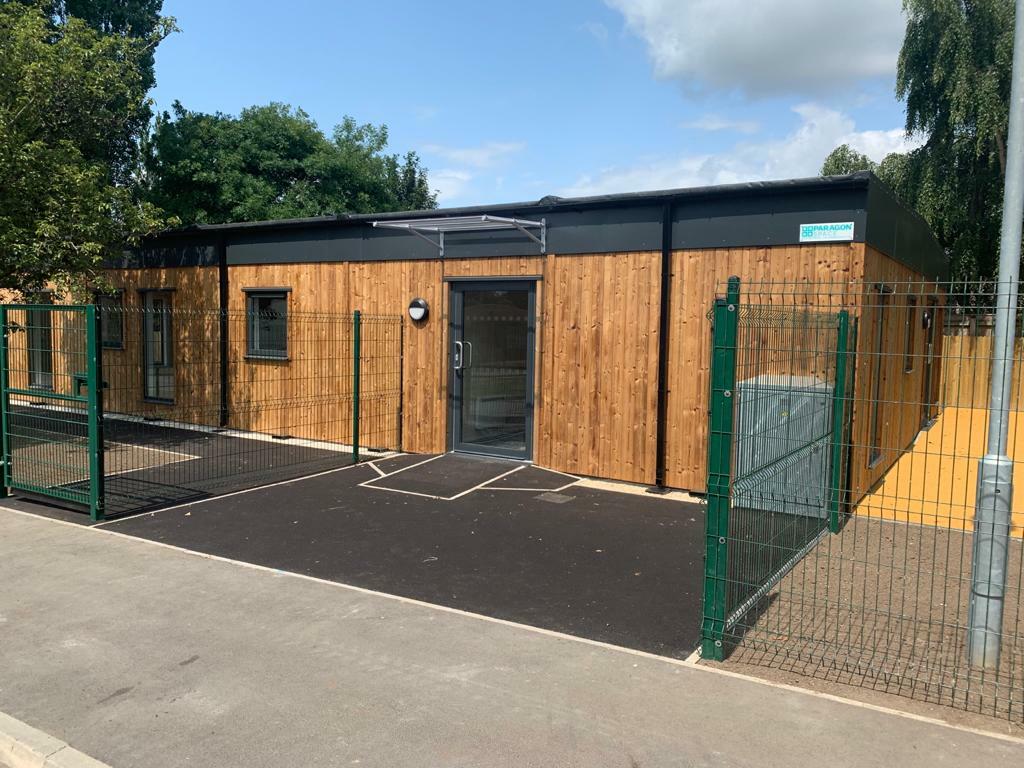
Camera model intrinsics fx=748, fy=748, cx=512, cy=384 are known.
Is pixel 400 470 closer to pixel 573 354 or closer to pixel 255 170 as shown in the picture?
pixel 573 354

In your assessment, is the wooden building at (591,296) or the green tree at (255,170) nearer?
the wooden building at (591,296)

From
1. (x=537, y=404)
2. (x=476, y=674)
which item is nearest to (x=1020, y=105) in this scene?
(x=476, y=674)

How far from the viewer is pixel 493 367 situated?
10125 millimetres

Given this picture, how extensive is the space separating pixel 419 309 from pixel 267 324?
11.3ft

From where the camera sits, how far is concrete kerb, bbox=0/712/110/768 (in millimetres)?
3205

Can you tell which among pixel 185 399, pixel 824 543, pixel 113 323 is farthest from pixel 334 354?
pixel 824 543

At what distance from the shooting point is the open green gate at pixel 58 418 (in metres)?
6.81

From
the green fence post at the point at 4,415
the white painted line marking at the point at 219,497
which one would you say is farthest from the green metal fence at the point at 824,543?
the green fence post at the point at 4,415

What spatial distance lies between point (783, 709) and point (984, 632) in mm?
1347

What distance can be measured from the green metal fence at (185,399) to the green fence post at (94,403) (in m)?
0.01

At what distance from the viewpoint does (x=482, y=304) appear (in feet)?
33.1

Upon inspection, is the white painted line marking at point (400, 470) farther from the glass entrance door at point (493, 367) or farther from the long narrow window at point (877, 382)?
the long narrow window at point (877, 382)

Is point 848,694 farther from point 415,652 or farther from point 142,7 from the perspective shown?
point 142,7

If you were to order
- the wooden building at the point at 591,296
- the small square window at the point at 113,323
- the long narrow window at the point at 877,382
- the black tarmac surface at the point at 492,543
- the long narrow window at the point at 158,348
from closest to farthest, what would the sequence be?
the black tarmac surface at the point at 492,543 < the wooden building at the point at 591,296 < the long narrow window at the point at 877,382 < the long narrow window at the point at 158,348 < the small square window at the point at 113,323
